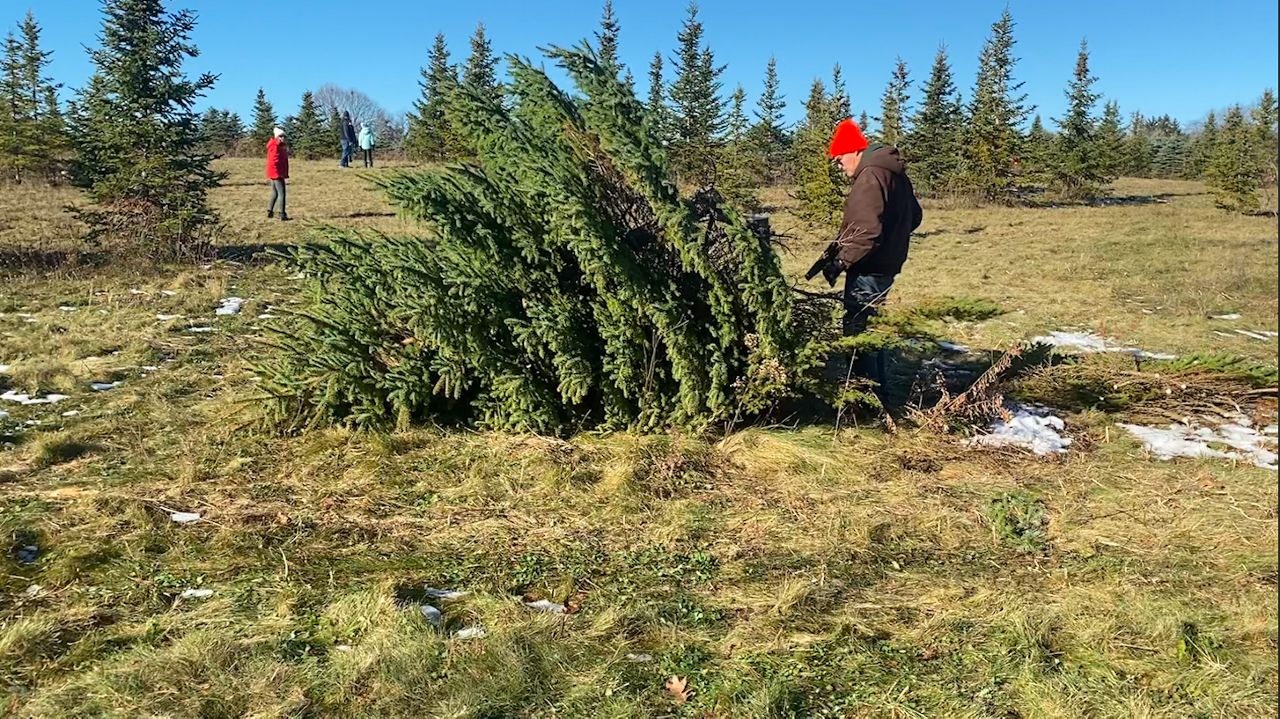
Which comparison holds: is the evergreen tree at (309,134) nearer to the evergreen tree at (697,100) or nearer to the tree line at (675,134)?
the tree line at (675,134)

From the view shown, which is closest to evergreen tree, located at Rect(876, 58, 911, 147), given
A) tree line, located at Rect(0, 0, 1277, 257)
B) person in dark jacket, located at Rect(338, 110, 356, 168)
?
tree line, located at Rect(0, 0, 1277, 257)

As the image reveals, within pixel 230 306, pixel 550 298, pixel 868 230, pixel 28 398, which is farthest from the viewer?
pixel 230 306

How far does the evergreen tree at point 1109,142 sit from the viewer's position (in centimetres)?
2889

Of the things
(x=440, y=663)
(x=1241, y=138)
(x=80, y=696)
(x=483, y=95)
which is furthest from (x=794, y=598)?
(x=1241, y=138)

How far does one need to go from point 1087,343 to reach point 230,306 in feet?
28.5

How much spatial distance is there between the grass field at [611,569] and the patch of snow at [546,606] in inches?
1.6

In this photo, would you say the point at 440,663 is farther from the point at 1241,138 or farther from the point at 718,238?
the point at 1241,138

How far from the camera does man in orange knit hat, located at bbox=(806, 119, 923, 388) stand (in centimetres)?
489

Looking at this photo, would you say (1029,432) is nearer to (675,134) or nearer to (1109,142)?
(675,134)

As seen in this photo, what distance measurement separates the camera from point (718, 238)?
181 inches

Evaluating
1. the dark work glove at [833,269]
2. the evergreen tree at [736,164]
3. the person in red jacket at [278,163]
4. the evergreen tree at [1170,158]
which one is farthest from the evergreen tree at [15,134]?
the evergreen tree at [1170,158]

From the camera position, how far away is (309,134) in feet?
129

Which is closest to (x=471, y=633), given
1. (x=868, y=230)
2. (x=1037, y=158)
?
(x=868, y=230)

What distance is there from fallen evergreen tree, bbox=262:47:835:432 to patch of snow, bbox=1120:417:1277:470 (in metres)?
2.10
